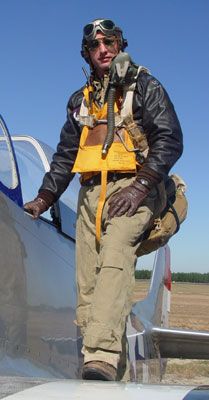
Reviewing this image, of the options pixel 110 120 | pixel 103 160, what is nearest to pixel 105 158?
pixel 103 160

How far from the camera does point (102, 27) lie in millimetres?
3203

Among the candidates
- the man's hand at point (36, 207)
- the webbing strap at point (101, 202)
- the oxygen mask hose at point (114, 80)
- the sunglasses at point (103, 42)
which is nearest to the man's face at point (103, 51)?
the sunglasses at point (103, 42)

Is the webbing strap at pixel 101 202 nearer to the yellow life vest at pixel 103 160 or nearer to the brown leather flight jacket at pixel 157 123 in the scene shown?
the yellow life vest at pixel 103 160

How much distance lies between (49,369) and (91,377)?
906 mm

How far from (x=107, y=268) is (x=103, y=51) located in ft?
3.83

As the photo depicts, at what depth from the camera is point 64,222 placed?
13.6 ft

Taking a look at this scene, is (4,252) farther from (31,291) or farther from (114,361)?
(114,361)

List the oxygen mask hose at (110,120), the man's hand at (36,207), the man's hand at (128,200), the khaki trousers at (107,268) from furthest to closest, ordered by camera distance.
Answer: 1. the man's hand at (36,207)
2. the oxygen mask hose at (110,120)
3. the man's hand at (128,200)
4. the khaki trousers at (107,268)

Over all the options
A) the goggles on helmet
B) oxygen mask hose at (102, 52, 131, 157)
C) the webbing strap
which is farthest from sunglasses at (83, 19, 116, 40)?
the webbing strap

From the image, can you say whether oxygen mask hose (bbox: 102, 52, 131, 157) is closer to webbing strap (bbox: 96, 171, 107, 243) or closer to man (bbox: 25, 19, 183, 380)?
man (bbox: 25, 19, 183, 380)

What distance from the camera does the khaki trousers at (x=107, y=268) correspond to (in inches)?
101

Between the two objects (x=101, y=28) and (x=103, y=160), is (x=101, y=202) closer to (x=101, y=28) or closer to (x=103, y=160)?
(x=103, y=160)

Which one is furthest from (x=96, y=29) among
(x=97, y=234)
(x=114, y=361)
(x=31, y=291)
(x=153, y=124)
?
(x=114, y=361)

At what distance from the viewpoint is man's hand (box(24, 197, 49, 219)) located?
3430 mm
